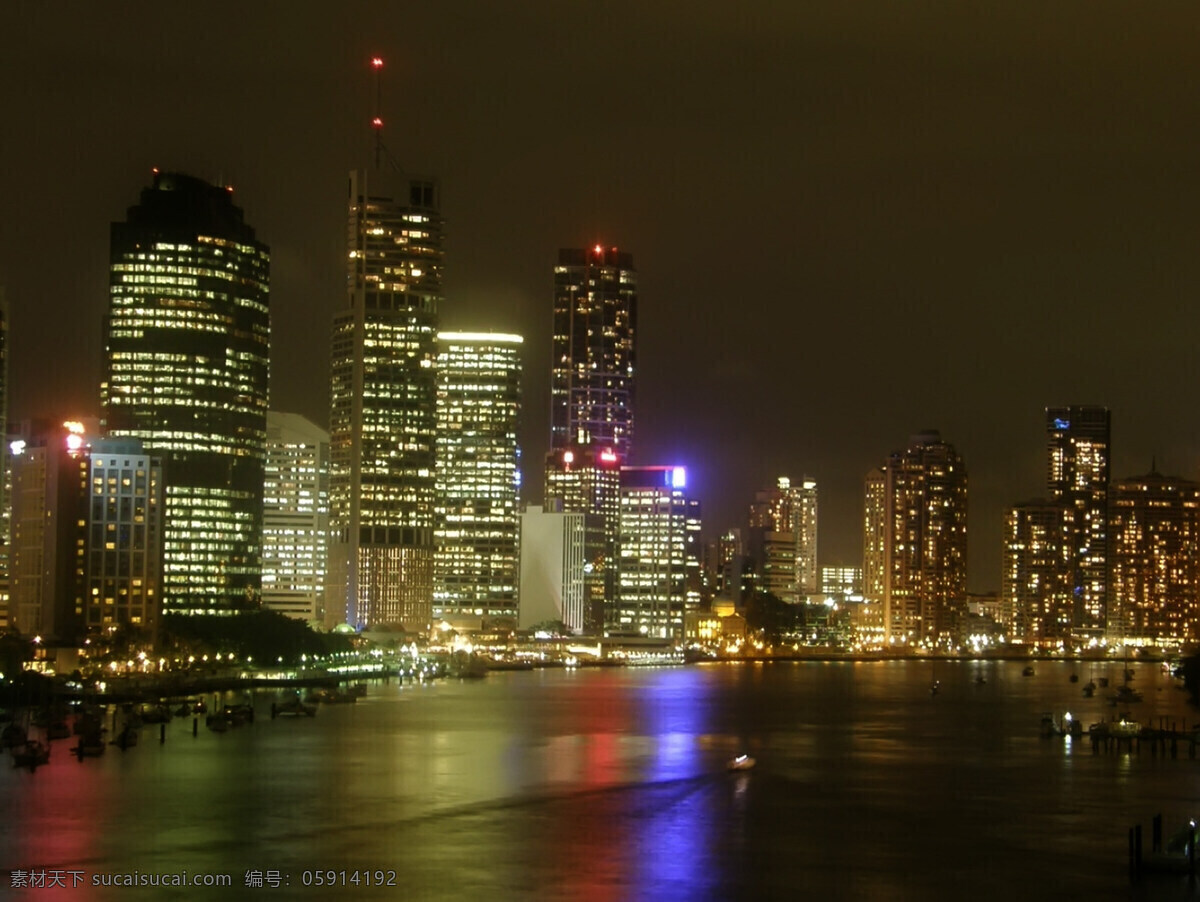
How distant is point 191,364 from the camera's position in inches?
6063

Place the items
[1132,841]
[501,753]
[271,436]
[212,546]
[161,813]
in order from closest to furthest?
[1132,841] → [161,813] → [501,753] → [212,546] → [271,436]

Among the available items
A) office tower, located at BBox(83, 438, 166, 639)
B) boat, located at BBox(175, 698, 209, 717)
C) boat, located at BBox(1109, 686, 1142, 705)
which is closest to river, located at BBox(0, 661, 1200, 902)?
boat, located at BBox(175, 698, 209, 717)

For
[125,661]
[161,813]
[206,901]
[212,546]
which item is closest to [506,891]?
[206,901]

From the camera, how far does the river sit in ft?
137

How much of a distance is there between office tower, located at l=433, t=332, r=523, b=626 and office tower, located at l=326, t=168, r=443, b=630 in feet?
38.3

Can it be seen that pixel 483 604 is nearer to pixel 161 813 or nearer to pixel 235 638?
pixel 235 638

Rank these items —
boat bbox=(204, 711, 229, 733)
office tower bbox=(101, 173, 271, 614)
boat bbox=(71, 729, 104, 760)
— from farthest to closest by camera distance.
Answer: office tower bbox=(101, 173, 271, 614), boat bbox=(204, 711, 229, 733), boat bbox=(71, 729, 104, 760)

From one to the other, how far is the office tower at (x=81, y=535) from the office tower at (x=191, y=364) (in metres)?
23.6

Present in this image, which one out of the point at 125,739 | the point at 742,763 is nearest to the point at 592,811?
the point at 742,763

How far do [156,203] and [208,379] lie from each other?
1524 cm

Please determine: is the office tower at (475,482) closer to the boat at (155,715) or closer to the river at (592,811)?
the river at (592,811)

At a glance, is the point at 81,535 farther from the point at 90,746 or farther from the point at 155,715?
the point at 90,746

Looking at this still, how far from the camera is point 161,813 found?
50.5 m

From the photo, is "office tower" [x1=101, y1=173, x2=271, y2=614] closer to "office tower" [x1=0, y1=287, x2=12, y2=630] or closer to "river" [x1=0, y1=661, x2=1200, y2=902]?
"office tower" [x1=0, y1=287, x2=12, y2=630]
